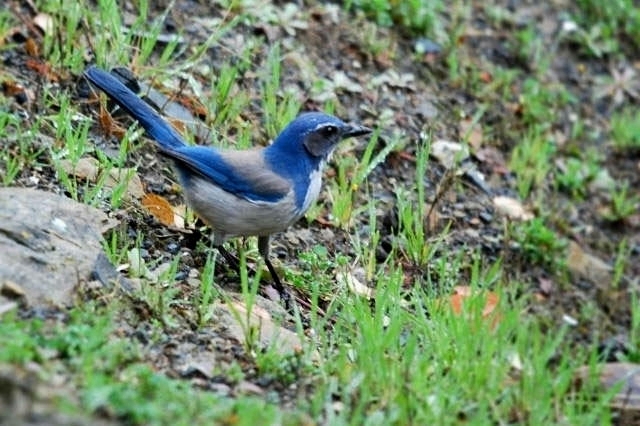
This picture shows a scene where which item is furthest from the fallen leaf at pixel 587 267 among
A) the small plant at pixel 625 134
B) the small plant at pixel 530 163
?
the small plant at pixel 625 134

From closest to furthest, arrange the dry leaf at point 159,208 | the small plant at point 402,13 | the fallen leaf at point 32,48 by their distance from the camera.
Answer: the dry leaf at point 159,208 → the fallen leaf at point 32,48 → the small plant at point 402,13

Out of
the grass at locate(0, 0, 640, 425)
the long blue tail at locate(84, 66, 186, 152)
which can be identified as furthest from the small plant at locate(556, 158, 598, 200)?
the long blue tail at locate(84, 66, 186, 152)

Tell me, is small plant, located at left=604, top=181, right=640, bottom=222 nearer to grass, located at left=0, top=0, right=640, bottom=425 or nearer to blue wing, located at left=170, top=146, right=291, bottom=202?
grass, located at left=0, top=0, right=640, bottom=425

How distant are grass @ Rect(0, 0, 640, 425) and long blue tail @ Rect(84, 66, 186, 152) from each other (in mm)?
273

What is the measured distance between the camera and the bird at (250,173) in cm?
512

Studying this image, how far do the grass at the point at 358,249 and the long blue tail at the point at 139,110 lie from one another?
27 cm

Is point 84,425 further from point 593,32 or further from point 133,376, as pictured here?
point 593,32

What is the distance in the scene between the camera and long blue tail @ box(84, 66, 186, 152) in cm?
533

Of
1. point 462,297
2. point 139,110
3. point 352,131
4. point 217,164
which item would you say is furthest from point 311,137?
point 462,297

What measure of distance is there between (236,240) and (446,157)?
1.98m

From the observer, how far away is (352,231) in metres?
6.14

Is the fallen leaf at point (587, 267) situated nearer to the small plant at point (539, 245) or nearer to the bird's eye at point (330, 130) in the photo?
the small plant at point (539, 245)

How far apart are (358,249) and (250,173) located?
0.86 m

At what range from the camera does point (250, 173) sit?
17.0 feet
